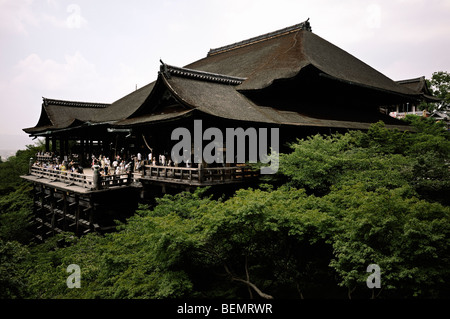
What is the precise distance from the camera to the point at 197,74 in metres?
15.4

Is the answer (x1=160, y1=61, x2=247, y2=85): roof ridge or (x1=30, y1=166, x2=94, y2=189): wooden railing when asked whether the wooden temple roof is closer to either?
(x1=160, y1=61, x2=247, y2=85): roof ridge

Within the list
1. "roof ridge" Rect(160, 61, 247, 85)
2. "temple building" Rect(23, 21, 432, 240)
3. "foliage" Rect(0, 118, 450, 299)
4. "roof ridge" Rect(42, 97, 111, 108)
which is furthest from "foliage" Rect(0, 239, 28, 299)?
"roof ridge" Rect(42, 97, 111, 108)

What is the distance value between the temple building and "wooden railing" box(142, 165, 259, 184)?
45 millimetres

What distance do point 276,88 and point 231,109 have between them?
458 centimetres

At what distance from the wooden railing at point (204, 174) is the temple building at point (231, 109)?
0.05m

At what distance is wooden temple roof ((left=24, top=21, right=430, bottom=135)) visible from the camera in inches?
540

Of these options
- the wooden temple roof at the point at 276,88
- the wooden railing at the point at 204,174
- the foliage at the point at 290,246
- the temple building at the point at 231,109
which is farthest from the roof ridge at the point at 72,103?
the foliage at the point at 290,246

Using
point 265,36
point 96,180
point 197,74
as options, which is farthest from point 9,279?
point 265,36

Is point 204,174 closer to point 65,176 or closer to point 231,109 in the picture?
point 231,109
